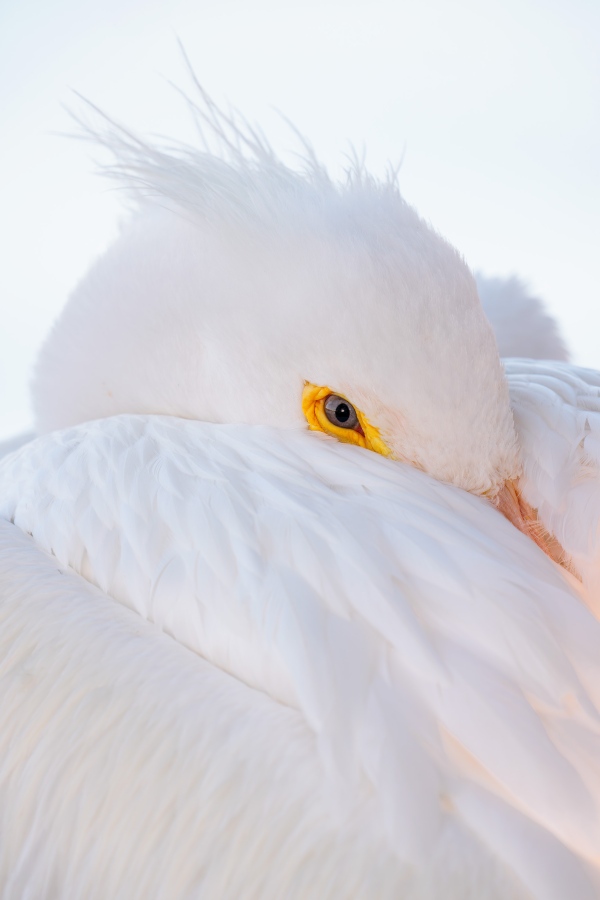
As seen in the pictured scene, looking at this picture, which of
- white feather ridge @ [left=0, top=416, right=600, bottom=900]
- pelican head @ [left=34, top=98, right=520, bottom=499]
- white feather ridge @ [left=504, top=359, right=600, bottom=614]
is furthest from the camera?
pelican head @ [left=34, top=98, right=520, bottom=499]

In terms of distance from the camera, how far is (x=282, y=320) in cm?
110

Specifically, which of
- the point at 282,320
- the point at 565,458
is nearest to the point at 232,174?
the point at 282,320

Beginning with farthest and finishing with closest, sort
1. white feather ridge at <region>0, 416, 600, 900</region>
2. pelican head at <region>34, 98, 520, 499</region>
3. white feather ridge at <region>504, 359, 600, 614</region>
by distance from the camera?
pelican head at <region>34, 98, 520, 499</region>
white feather ridge at <region>504, 359, 600, 614</region>
white feather ridge at <region>0, 416, 600, 900</region>

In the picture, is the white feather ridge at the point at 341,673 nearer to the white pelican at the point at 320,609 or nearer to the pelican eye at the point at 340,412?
the white pelican at the point at 320,609

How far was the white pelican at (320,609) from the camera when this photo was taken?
0.57m

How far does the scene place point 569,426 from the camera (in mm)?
941

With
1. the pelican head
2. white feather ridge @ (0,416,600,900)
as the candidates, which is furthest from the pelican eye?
white feather ridge @ (0,416,600,900)

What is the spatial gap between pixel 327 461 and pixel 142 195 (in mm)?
560

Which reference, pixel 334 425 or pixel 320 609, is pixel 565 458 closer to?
pixel 334 425

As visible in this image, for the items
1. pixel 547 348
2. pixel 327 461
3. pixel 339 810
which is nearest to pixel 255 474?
pixel 327 461

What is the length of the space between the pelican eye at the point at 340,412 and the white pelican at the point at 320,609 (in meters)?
0.01

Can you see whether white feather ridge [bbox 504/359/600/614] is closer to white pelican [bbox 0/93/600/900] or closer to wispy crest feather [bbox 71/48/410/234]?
white pelican [bbox 0/93/600/900]

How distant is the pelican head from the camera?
3.02 feet

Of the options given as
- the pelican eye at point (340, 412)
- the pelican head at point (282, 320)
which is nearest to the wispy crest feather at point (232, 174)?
the pelican head at point (282, 320)
